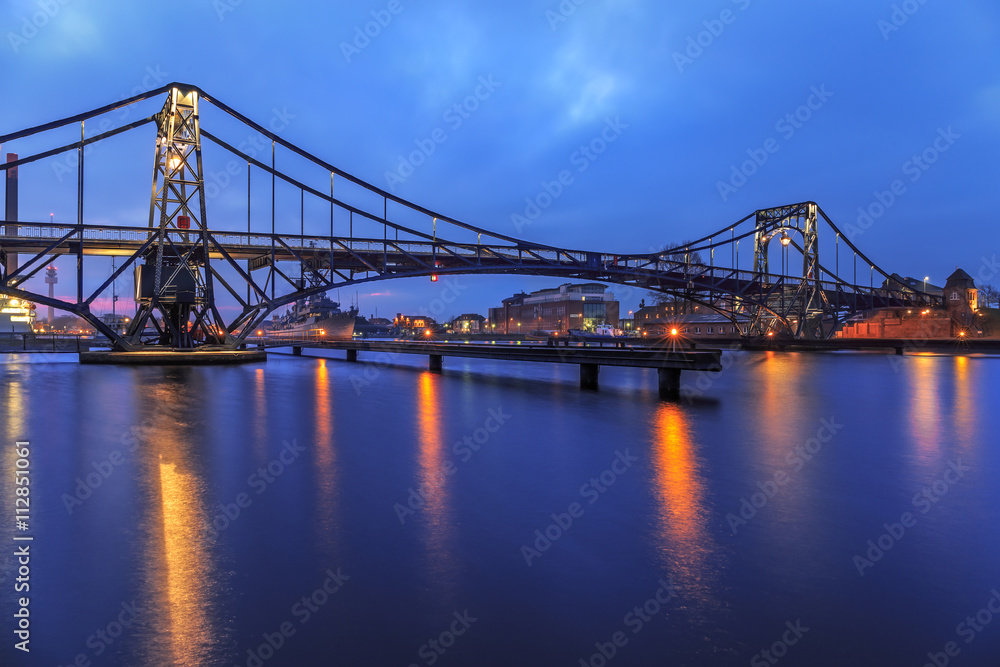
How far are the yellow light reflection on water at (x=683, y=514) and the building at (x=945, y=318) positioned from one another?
94.0 m

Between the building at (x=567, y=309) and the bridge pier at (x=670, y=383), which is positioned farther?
the building at (x=567, y=309)

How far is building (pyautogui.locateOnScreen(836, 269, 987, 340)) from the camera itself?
90.0m

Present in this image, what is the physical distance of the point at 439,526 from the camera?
5762mm

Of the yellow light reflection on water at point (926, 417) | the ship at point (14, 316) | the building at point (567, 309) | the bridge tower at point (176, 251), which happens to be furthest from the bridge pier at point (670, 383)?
the building at point (567, 309)

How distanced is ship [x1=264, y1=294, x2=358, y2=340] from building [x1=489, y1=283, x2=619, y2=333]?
5659 cm

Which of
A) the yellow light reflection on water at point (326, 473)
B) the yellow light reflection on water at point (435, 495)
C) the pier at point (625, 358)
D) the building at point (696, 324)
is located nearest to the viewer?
the yellow light reflection on water at point (435, 495)

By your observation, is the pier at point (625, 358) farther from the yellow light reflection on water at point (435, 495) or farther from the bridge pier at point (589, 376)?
the yellow light reflection on water at point (435, 495)

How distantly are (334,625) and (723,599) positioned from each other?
2.64 m

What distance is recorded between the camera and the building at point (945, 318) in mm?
90000

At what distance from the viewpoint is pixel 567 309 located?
150750 millimetres

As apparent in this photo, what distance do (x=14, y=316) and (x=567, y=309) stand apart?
→ 107868 millimetres

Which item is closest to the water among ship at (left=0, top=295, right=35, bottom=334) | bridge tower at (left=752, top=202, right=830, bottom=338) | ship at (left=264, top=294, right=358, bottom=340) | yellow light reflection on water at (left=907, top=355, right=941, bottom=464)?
yellow light reflection on water at (left=907, top=355, right=941, bottom=464)

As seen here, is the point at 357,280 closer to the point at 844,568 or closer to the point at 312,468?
the point at 312,468

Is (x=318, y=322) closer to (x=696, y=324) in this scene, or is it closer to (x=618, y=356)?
(x=696, y=324)
